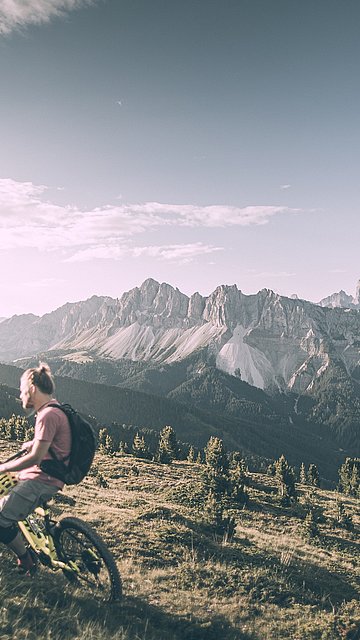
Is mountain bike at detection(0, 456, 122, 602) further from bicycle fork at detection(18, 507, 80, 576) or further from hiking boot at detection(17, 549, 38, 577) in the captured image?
hiking boot at detection(17, 549, 38, 577)

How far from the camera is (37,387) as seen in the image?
7.29 metres

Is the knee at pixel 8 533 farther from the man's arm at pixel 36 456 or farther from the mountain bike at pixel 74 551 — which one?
the man's arm at pixel 36 456

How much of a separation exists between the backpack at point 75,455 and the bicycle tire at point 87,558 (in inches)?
46.4

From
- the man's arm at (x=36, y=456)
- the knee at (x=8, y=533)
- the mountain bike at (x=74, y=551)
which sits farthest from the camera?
the mountain bike at (x=74, y=551)

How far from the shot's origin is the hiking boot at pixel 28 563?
25.5ft

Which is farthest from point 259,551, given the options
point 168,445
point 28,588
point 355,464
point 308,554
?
point 355,464

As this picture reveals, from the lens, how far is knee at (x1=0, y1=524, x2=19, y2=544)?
23.3 ft

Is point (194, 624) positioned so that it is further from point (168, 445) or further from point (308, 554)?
point (168, 445)

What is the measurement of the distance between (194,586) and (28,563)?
427cm

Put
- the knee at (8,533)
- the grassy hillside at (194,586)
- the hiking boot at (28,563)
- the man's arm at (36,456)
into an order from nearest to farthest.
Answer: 1. the man's arm at (36,456)
2. the knee at (8,533)
3. the grassy hillside at (194,586)
4. the hiking boot at (28,563)

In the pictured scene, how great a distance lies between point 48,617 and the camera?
22.8 feet

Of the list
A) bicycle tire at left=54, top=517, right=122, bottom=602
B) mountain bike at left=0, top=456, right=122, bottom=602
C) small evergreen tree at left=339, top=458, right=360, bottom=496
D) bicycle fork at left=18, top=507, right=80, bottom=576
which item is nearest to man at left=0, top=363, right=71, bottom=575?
bicycle fork at left=18, top=507, right=80, bottom=576

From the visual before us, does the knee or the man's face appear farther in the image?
the man's face

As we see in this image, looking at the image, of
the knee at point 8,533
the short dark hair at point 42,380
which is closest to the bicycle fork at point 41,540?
the knee at point 8,533
